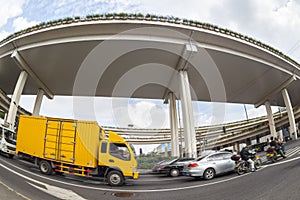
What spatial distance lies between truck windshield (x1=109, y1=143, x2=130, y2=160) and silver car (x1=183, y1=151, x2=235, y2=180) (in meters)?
3.05

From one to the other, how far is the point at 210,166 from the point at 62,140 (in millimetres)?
7031

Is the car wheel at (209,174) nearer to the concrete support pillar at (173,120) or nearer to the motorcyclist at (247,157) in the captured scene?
the motorcyclist at (247,157)

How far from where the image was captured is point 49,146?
953cm

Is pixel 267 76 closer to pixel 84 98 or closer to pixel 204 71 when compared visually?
pixel 204 71

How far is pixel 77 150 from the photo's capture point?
9.31 meters

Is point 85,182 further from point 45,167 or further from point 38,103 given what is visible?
point 38,103

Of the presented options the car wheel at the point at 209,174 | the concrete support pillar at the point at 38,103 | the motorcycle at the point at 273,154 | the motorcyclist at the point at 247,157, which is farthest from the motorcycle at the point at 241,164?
the concrete support pillar at the point at 38,103

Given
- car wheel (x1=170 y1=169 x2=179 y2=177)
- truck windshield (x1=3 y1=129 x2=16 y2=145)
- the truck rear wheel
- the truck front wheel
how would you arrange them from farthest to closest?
truck windshield (x1=3 y1=129 x2=16 y2=145) → car wheel (x1=170 y1=169 x2=179 y2=177) → the truck rear wheel → the truck front wheel

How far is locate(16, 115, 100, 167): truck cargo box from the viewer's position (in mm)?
9234

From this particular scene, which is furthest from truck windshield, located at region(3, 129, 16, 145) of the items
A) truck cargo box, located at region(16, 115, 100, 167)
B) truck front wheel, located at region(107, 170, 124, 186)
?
truck front wheel, located at region(107, 170, 124, 186)

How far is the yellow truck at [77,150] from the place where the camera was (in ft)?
29.9

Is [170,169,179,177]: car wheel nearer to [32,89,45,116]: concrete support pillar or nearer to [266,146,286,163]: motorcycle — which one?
[266,146,286,163]: motorcycle

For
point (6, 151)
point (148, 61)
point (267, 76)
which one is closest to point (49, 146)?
point (6, 151)

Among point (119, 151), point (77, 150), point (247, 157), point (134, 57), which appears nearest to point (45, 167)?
point (77, 150)
